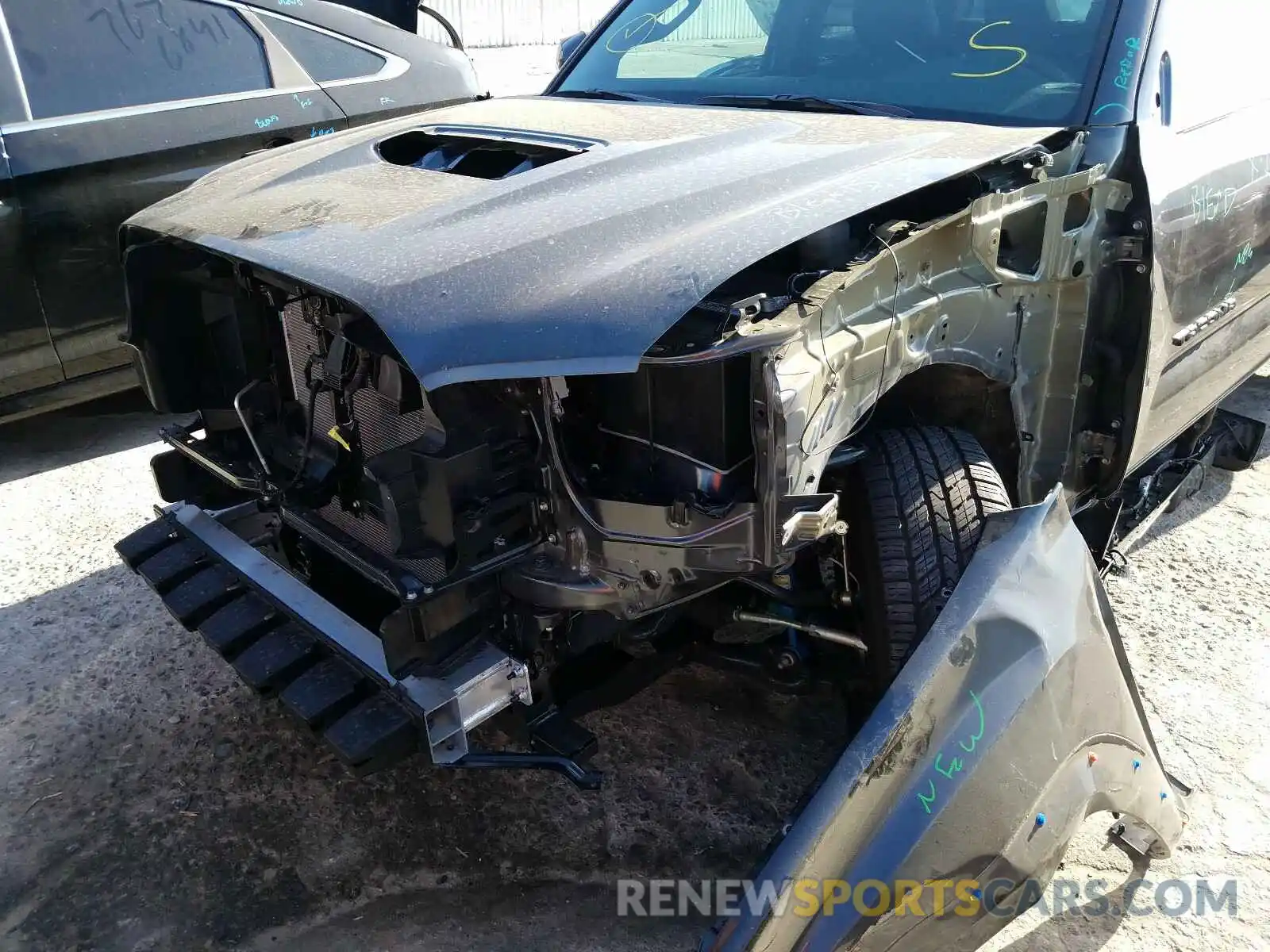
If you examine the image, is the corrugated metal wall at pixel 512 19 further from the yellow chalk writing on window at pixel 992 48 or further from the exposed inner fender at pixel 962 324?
the exposed inner fender at pixel 962 324

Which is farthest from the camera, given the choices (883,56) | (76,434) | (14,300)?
(76,434)

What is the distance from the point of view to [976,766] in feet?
5.45

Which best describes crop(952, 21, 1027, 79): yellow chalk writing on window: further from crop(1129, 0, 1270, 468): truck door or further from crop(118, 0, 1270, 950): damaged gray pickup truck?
crop(1129, 0, 1270, 468): truck door

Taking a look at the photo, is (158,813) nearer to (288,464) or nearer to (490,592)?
(288,464)

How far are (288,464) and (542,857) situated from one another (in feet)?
3.57


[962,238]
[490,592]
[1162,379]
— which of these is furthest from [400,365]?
[1162,379]

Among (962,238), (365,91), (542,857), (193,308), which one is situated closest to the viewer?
(962,238)

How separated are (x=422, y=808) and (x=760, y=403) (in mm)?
1368

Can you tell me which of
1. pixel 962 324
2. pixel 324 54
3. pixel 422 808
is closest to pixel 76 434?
pixel 324 54

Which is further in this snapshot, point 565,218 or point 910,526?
point 910,526

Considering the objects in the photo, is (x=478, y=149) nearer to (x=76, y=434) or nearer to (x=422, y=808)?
(x=422, y=808)

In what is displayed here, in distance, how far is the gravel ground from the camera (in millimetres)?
2121

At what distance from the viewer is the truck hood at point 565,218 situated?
1.59 m

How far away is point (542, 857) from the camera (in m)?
2.29
